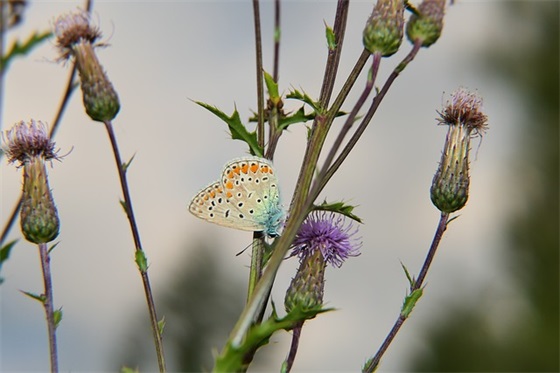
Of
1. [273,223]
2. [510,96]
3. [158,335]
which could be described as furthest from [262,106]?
[510,96]

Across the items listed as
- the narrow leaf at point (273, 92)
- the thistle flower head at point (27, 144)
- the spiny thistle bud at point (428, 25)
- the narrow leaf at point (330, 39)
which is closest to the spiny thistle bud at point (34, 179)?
the thistle flower head at point (27, 144)

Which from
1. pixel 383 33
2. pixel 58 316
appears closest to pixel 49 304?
pixel 58 316

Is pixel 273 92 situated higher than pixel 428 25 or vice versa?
pixel 428 25

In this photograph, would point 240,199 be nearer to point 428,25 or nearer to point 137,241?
point 137,241

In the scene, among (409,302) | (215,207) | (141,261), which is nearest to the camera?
(141,261)

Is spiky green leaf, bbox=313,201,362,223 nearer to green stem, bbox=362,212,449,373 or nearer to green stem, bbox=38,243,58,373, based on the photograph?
green stem, bbox=362,212,449,373

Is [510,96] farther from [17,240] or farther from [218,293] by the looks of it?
[17,240]
